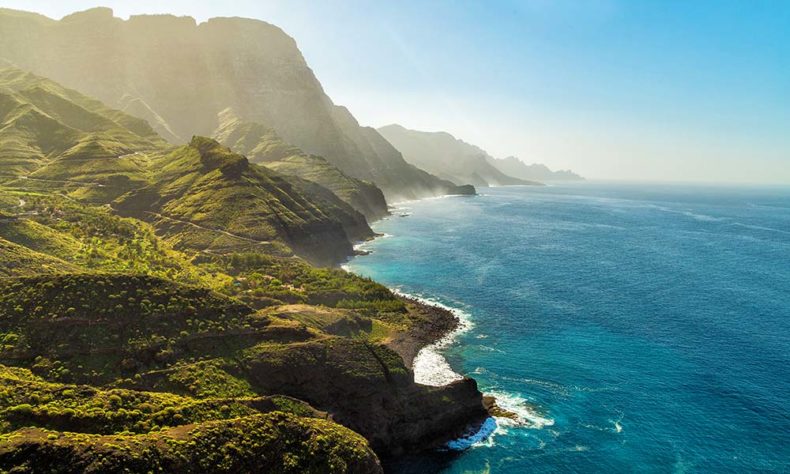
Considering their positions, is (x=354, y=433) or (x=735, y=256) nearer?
(x=354, y=433)

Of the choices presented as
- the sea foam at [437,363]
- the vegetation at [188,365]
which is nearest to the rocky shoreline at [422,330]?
the sea foam at [437,363]

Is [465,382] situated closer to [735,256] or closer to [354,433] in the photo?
[354,433]

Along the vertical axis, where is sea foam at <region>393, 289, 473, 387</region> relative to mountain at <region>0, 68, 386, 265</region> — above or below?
below

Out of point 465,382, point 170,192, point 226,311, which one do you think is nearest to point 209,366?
point 226,311

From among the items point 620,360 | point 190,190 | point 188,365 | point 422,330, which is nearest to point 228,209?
point 190,190

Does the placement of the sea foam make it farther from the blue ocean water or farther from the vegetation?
the vegetation

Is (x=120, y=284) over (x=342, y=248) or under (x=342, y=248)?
over

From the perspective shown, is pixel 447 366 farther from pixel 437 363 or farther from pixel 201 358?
pixel 201 358

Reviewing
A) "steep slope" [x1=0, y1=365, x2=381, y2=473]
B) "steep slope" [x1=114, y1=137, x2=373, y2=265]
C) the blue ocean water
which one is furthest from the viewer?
"steep slope" [x1=114, y1=137, x2=373, y2=265]

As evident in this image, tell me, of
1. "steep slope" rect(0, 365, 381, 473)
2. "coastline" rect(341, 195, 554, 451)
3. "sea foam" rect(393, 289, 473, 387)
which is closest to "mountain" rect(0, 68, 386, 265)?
"coastline" rect(341, 195, 554, 451)
